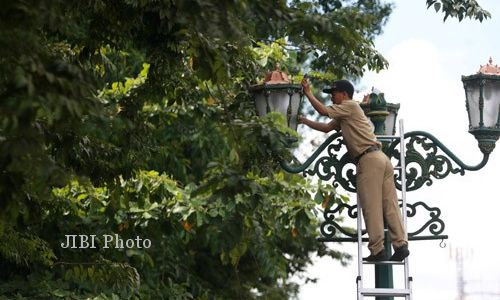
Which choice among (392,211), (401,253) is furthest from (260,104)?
(401,253)

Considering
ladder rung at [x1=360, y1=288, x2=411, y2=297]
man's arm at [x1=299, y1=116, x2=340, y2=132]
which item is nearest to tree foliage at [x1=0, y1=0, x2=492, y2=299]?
man's arm at [x1=299, y1=116, x2=340, y2=132]

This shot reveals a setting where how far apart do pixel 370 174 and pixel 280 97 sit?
0.91 metres

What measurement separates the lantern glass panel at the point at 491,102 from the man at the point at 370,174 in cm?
93

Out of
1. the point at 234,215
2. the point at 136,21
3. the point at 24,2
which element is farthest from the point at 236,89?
the point at 24,2

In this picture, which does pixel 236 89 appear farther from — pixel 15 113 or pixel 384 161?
pixel 15 113

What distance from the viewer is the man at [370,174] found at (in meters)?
10.4

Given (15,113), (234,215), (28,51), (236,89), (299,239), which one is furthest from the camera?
(299,239)

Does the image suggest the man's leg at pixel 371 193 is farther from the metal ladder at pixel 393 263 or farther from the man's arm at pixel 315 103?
the man's arm at pixel 315 103

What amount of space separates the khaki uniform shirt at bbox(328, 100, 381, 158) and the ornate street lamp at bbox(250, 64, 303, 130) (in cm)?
30

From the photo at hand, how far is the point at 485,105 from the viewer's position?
11.0m

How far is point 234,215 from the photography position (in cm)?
1153

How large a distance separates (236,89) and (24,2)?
5.58 metres

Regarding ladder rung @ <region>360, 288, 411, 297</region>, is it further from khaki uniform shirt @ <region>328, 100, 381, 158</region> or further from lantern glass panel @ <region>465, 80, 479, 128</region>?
lantern glass panel @ <region>465, 80, 479, 128</region>

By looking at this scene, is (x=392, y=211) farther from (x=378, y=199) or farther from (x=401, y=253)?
(x=401, y=253)
